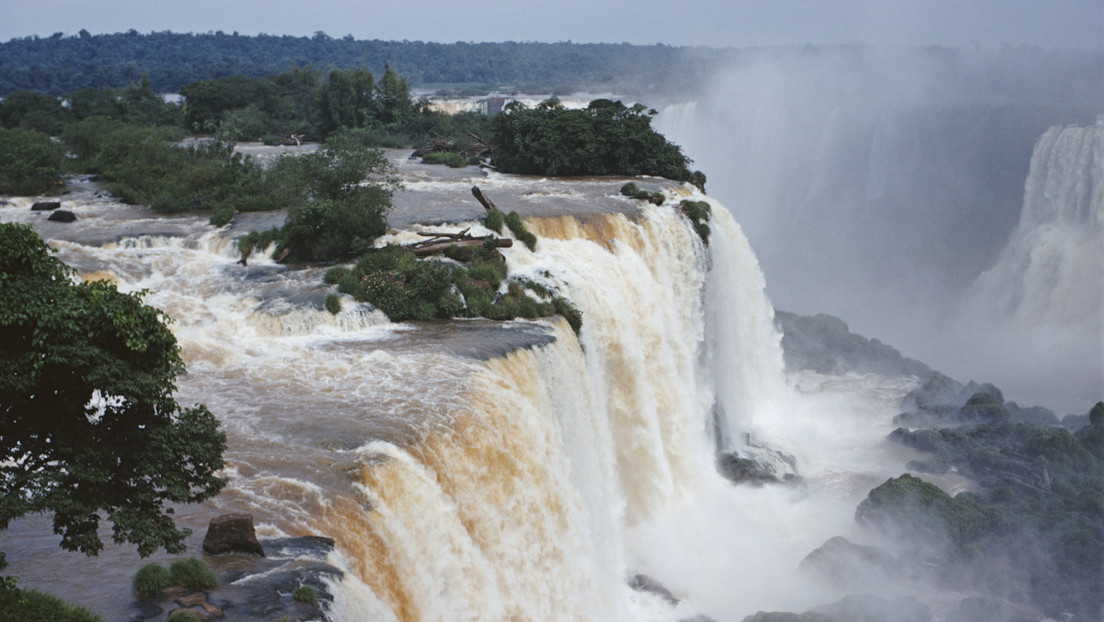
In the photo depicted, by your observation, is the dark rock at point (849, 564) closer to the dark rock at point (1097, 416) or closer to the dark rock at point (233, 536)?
the dark rock at point (1097, 416)

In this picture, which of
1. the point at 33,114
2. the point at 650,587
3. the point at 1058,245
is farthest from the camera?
the point at 33,114

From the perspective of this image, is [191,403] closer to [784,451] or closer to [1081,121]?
[784,451]

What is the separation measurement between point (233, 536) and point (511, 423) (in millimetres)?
5213

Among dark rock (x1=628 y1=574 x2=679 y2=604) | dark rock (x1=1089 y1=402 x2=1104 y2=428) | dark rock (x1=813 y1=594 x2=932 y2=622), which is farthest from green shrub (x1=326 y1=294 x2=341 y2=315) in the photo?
dark rock (x1=1089 y1=402 x2=1104 y2=428)

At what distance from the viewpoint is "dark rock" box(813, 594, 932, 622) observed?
16500 millimetres

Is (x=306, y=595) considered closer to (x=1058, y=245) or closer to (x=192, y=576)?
(x=192, y=576)

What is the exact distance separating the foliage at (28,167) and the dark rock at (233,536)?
22.7 meters

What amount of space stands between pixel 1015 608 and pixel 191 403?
15.7 meters

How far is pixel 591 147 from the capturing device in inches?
1294

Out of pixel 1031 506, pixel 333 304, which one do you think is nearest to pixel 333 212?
pixel 333 304

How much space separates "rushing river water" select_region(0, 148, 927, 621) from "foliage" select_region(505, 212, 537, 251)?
326 mm

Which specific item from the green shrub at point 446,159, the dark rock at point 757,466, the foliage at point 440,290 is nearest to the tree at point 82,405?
the foliage at point 440,290

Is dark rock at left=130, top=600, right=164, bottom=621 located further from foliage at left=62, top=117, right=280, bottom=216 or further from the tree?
foliage at left=62, top=117, right=280, bottom=216

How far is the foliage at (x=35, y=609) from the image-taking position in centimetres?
713
